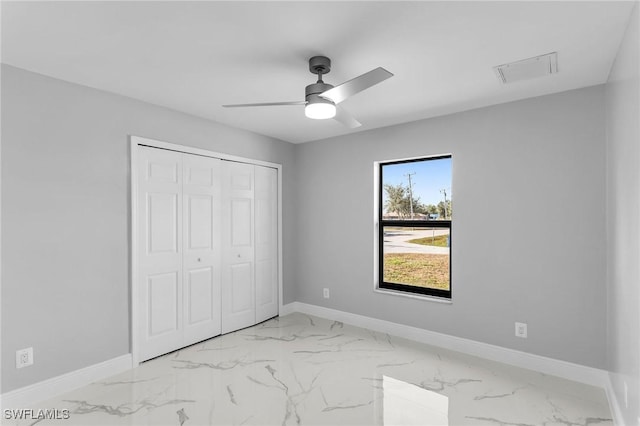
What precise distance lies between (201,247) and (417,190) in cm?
246

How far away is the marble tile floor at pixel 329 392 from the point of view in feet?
7.39

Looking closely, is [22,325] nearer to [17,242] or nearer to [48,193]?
[17,242]

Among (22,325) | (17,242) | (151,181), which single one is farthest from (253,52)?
(22,325)

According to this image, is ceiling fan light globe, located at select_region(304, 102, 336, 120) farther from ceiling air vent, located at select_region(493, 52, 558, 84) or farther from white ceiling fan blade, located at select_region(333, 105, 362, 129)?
ceiling air vent, located at select_region(493, 52, 558, 84)

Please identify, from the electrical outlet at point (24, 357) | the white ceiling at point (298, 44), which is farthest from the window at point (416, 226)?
the electrical outlet at point (24, 357)

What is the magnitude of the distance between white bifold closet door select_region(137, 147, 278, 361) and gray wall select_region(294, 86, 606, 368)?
4.16 ft

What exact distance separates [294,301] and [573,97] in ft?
12.6

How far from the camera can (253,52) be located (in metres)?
2.17

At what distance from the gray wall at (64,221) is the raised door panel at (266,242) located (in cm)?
149

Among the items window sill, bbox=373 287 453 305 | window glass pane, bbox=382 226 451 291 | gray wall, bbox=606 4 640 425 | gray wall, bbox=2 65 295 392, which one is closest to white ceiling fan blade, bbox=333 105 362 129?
gray wall, bbox=606 4 640 425

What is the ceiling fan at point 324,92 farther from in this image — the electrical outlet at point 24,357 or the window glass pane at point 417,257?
the electrical outlet at point 24,357

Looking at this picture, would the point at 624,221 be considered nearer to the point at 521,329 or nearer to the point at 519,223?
the point at 519,223

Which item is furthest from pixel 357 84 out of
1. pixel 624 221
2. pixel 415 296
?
pixel 415 296

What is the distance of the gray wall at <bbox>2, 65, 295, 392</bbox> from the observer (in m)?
2.36
